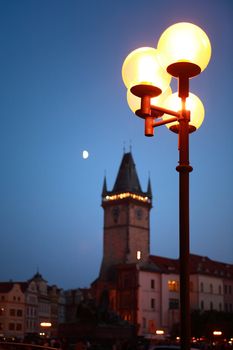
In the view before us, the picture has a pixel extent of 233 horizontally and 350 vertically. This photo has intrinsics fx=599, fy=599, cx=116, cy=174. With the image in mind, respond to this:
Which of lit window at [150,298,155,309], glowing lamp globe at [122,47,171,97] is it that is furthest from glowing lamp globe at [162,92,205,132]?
lit window at [150,298,155,309]

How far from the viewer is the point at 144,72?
7336mm

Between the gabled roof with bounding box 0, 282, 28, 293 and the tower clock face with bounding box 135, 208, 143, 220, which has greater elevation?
the tower clock face with bounding box 135, 208, 143, 220

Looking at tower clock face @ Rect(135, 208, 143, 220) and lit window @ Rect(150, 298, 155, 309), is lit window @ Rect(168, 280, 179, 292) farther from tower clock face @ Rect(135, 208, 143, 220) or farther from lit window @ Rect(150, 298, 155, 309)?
tower clock face @ Rect(135, 208, 143, 220)

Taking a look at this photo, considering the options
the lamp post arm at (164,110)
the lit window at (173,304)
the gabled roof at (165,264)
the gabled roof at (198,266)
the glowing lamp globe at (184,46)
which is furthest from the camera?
the gabled roof at (198,266)

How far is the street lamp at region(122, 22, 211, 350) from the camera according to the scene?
254 inches

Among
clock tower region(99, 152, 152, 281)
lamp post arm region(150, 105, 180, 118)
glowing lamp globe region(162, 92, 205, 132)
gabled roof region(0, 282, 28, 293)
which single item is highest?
clock tower region(99, 152, 152, 281)

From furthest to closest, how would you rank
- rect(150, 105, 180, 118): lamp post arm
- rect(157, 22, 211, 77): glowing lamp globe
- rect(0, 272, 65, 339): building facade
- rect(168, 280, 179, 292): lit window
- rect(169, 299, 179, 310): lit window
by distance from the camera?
rect(0, 272, 65, 339): building facade
rect(168, 280, 179, 292): lit window
rect(169, 299, 179, 310): lit window
rect(150, 105, 180, 118): lamp post arm
rect(157, 22, 211, 77): glowing lamp globe

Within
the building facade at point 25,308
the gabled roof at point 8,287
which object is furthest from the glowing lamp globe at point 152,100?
the gabled roof at point 8,287

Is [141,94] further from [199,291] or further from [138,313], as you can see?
[199,291]

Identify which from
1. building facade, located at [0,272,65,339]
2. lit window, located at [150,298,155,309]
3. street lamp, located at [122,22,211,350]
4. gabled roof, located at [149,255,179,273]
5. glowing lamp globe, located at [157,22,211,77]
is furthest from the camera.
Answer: building facade, located at [0,272,65,339]

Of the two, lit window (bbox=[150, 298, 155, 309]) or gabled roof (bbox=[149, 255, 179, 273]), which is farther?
gabled roof (bbox=[149, 255, 179, 273])

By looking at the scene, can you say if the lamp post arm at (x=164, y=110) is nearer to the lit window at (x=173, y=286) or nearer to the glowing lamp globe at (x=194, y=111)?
the glowing lamp globe at (x=194, y=111)

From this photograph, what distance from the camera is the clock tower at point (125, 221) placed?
302 ft

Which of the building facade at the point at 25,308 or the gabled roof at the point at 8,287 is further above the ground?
the gabled roof at the point at 8,287
